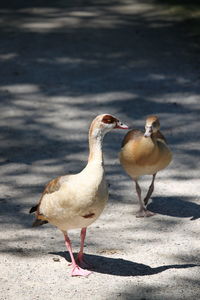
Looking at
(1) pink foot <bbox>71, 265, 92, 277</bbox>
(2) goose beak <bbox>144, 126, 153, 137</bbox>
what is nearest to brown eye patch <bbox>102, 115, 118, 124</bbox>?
(1) pink foot <bbox>71, 265, 92, 277</bbox>

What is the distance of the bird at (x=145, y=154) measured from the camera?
7.52 metres

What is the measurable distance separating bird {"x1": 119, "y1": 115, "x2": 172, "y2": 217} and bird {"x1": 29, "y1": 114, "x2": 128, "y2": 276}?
4.06 feet

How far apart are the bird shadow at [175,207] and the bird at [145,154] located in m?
0.18

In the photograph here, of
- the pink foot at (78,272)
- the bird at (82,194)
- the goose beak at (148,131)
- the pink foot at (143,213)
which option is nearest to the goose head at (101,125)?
the bird at (82,194)

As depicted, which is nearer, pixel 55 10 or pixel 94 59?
pixel 94 59

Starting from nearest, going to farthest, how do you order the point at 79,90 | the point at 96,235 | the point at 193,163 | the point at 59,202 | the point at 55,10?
the point at 59,202
the point at 96,235
the point at 193,163
the point at 79,90
the point at 55,10

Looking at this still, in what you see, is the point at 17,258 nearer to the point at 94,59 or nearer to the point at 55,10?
the point at 94,59

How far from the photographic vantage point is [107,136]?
31.5 ft

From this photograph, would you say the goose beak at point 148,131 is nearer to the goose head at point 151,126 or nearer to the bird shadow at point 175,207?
the goose head at point 151,126

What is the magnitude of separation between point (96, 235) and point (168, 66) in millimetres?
5399

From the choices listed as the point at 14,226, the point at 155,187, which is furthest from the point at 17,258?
the point at 155,187

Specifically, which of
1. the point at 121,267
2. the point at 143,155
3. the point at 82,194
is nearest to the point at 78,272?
the point at 121,267

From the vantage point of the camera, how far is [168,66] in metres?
12.1

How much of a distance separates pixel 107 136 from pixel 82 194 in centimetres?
366
